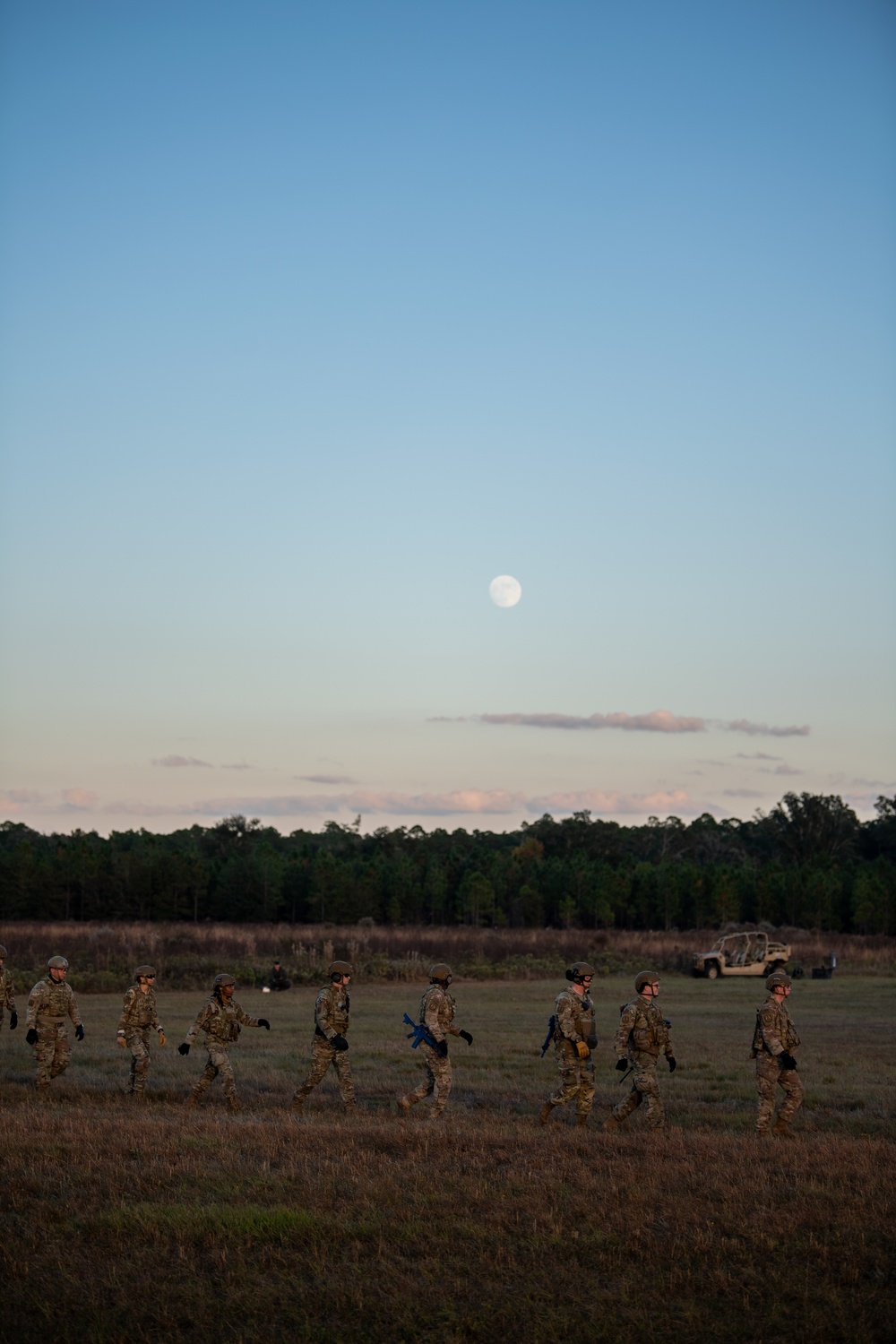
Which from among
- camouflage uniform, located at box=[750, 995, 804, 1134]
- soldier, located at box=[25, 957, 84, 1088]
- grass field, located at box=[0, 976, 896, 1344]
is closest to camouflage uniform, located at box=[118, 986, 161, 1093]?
grass field, located at box=[0, 976, 896, 1344]

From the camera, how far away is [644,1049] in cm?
1480

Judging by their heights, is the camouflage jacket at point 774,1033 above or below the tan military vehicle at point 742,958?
above

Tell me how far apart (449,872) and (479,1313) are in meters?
100

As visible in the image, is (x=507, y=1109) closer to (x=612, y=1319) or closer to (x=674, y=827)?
(x=612, y=1319)

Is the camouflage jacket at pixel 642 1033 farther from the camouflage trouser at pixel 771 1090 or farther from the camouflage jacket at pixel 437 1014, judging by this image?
the camouflage jacket at pixel 437 1014

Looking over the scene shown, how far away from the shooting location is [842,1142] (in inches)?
530

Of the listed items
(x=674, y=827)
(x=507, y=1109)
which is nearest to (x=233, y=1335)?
(x=507, y=1109)

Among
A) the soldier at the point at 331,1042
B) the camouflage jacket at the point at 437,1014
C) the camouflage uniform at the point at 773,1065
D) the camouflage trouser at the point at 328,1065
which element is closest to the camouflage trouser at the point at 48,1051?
the soldier at the point at 331,1042

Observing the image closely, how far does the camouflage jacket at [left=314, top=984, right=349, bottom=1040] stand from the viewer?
16.2 metres

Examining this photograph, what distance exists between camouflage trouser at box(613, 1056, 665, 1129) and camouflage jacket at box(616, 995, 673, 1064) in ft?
0.33

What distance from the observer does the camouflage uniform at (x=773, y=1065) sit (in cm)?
1480

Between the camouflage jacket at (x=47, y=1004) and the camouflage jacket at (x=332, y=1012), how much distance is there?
12.0 feet

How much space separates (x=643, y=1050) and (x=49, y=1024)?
27.6 feet

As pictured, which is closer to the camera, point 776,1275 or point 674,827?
point 776,1275
